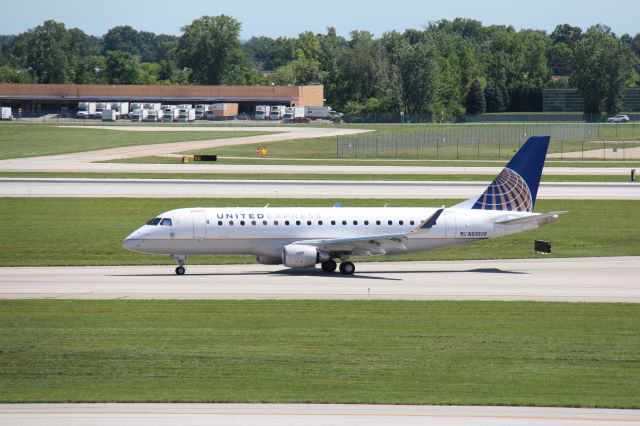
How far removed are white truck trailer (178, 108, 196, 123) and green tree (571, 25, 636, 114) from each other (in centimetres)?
7294

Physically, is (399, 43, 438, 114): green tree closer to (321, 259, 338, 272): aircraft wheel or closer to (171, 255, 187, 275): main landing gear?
Answer: (321, 259, 338, 272): aircraft wheel

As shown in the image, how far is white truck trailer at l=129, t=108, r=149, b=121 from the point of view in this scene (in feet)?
574

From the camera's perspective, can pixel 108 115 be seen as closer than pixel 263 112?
Yes

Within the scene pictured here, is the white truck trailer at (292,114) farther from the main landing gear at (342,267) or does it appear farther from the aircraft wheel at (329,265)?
the aircraft wheel at (329,265)

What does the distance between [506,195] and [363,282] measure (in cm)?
886

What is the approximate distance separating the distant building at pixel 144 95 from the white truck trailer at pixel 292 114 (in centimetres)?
861

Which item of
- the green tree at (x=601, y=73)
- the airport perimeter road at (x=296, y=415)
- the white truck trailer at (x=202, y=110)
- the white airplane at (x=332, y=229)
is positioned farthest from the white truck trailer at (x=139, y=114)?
the airport perimeter road at (x=296, y=415)

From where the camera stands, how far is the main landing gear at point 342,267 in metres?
42.9

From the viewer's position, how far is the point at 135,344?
28.2m

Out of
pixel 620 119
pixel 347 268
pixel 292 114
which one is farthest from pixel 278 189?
pixel 620 119

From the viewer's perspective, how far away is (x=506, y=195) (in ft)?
149

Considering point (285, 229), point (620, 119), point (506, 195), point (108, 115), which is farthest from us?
point (620, 119)

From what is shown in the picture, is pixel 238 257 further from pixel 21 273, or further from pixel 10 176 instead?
pixel 10 176

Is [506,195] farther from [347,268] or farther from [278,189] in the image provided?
[278,189]
